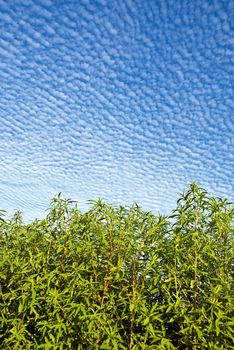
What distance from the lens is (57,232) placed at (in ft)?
12.7

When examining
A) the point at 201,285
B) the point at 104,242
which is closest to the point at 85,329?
the point at 104,242

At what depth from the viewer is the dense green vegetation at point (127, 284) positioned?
10.3ft

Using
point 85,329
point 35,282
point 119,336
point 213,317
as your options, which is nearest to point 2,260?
point 35,282

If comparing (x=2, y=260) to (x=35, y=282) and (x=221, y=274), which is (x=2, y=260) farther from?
(x=221, y=274)

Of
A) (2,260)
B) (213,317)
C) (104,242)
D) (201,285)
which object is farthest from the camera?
(2,260)

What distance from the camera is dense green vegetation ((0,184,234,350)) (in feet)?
10.3

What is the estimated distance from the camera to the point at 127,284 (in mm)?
3479

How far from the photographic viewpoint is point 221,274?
10.7ft

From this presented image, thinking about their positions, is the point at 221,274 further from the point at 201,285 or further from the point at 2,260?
the point at 2,260

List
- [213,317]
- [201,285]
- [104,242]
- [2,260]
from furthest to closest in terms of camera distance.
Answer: [2,260] < [104,242] < [201,285] < [213,317]

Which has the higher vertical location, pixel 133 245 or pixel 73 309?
pixel 133 245

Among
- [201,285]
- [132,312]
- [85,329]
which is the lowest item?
[85,329]

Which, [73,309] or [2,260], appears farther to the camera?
[2,260]

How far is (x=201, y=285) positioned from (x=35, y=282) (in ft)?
4.45
